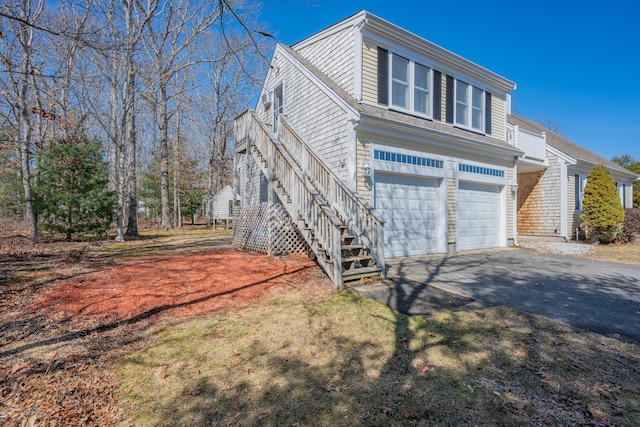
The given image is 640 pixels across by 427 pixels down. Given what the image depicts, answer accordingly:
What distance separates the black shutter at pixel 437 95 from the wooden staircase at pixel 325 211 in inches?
178

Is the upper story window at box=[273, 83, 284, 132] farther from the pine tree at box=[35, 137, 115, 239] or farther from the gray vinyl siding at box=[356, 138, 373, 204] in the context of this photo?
the pine tree at box=[35, 137, 115, 239]

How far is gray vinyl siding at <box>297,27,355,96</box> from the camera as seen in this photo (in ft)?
27.9

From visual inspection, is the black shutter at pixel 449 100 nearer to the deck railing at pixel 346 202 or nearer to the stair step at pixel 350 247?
the deck railing at pixel 346 202

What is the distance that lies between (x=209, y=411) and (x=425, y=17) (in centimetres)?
1302

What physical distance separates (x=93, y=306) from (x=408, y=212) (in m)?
7.34

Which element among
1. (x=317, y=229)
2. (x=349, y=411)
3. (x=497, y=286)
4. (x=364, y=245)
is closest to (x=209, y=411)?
(x=349, y=411)

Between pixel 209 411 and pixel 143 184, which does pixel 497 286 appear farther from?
pixel 143 184

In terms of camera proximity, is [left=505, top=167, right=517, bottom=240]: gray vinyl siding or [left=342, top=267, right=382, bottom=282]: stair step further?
[left=505, top=167, right=517, bottom=240]: gray vinyl siding

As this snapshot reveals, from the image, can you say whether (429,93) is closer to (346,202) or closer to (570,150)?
(346,202)

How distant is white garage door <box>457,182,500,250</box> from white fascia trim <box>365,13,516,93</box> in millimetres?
3895

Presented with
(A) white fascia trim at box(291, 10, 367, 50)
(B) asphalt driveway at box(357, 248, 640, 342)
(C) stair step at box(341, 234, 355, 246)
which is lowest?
(B) asphalt driveway at box(357, 248, 640, 342)

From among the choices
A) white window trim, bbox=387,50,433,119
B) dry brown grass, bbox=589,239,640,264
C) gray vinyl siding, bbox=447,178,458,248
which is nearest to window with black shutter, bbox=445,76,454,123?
white window trim, bbox=387,50,433,119

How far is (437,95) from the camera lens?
9.74m

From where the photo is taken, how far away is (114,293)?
468cm
